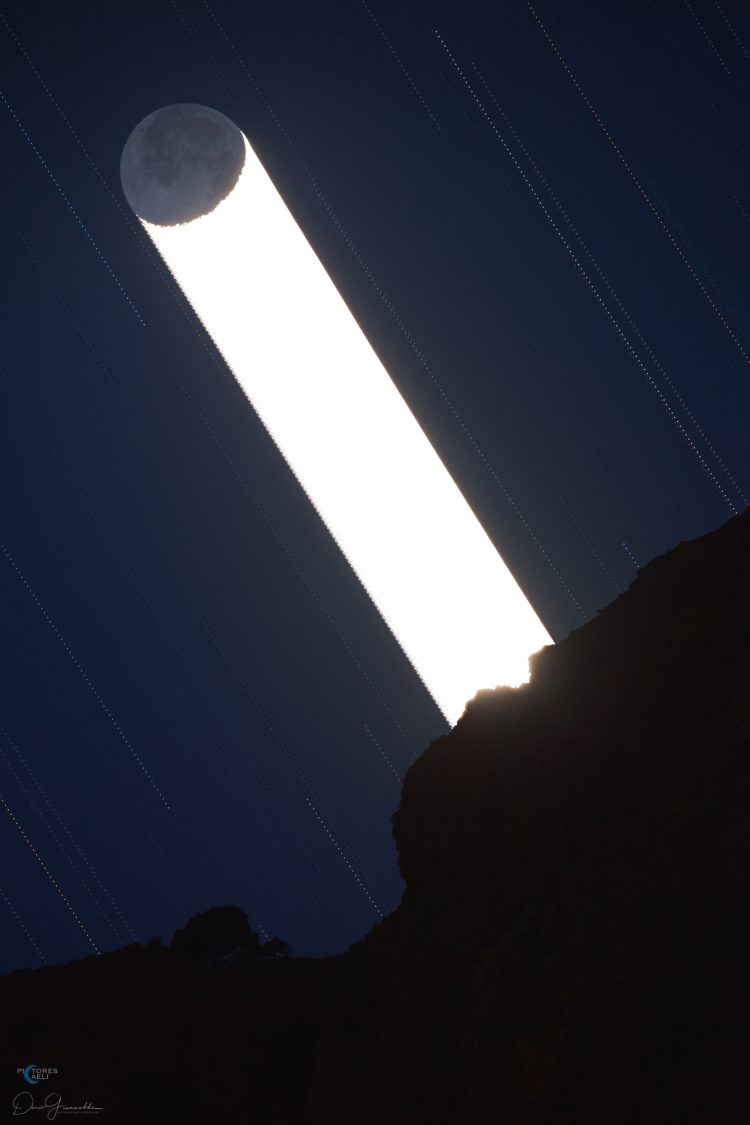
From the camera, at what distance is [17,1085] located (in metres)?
15.9

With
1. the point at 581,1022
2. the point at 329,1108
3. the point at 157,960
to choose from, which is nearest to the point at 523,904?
the point at 581,1022

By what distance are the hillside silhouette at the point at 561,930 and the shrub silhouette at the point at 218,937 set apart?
9588 mm

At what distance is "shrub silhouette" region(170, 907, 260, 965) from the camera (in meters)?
26.5

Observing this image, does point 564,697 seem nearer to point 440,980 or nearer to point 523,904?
point 523,904

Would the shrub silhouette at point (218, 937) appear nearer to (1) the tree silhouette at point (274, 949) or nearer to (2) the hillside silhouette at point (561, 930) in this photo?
(1) the tree silhouette at point (274, 949)

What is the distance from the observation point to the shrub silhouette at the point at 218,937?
26484mm
